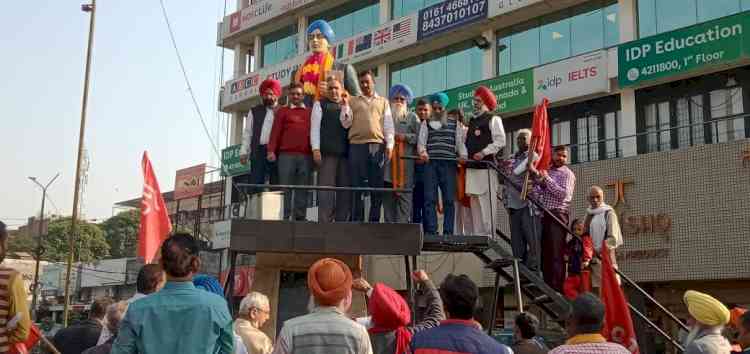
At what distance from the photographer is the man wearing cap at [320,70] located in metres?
9.16

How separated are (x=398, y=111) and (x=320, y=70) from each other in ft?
3.35

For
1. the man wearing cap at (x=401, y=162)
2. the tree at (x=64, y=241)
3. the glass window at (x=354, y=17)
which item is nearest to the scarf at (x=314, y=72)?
the man wearing cap at (x=401, y=162)

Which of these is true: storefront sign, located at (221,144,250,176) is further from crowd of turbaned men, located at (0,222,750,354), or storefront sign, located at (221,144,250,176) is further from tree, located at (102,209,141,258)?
tree, located at (102,209,141,258)

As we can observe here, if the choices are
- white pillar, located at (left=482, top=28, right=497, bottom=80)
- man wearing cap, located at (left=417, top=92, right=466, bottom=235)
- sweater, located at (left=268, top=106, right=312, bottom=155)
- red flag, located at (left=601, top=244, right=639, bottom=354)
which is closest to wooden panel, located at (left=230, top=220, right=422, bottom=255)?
man wearing cap, located at (left=417, top=92, right=466, bottom=235)

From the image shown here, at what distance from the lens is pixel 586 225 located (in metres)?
9.13

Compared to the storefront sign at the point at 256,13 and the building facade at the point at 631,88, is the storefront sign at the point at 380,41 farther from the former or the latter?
the storefront sign at the point at 256,13

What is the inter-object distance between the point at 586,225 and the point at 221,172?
23.0 m

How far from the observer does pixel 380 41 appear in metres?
25.4

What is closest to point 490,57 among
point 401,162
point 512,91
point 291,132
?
point 512,91

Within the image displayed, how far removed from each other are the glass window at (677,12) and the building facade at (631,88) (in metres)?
0.02

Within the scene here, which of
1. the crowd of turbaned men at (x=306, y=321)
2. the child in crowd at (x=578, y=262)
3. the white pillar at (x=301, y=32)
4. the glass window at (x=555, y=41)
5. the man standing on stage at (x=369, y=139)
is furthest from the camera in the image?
the white pillar at (x=301, y=32)

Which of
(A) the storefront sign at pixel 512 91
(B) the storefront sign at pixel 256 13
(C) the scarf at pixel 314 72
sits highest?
(B) the storefront sign at pixel 256 13

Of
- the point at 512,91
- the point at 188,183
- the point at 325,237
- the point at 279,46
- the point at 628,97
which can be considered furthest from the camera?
the point at 188,183

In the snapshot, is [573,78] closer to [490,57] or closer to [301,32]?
[490,57]
